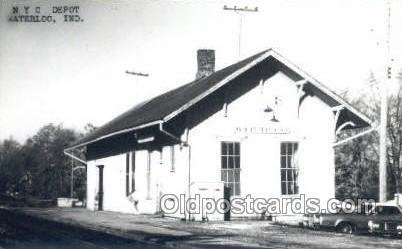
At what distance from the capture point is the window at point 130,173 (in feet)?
80.9

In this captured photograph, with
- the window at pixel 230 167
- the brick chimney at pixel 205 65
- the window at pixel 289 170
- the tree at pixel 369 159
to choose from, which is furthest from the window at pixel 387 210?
the tree at pixel 369 159

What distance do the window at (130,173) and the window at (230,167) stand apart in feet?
17.7

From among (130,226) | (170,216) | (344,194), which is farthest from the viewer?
(344,194)

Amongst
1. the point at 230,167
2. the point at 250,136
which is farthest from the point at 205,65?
the point at 230,167

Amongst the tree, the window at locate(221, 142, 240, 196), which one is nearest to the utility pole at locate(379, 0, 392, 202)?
the window at locate(221, 142, 240, 196)

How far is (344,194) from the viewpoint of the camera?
3453 centimetres

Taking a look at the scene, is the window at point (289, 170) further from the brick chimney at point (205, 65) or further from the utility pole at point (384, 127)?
the brick chimney at point (205, 65)

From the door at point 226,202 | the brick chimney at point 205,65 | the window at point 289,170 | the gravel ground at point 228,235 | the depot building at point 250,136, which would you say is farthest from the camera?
the brick chimney at point 205,65

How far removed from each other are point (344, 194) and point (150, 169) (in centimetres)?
1570

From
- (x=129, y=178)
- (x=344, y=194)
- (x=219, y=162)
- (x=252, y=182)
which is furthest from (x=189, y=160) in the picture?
(x=344, y=194)

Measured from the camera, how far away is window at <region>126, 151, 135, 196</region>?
80.9 feet

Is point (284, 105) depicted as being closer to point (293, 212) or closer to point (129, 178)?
point (293, 212)

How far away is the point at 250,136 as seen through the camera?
20.8 meters

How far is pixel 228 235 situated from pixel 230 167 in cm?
532
